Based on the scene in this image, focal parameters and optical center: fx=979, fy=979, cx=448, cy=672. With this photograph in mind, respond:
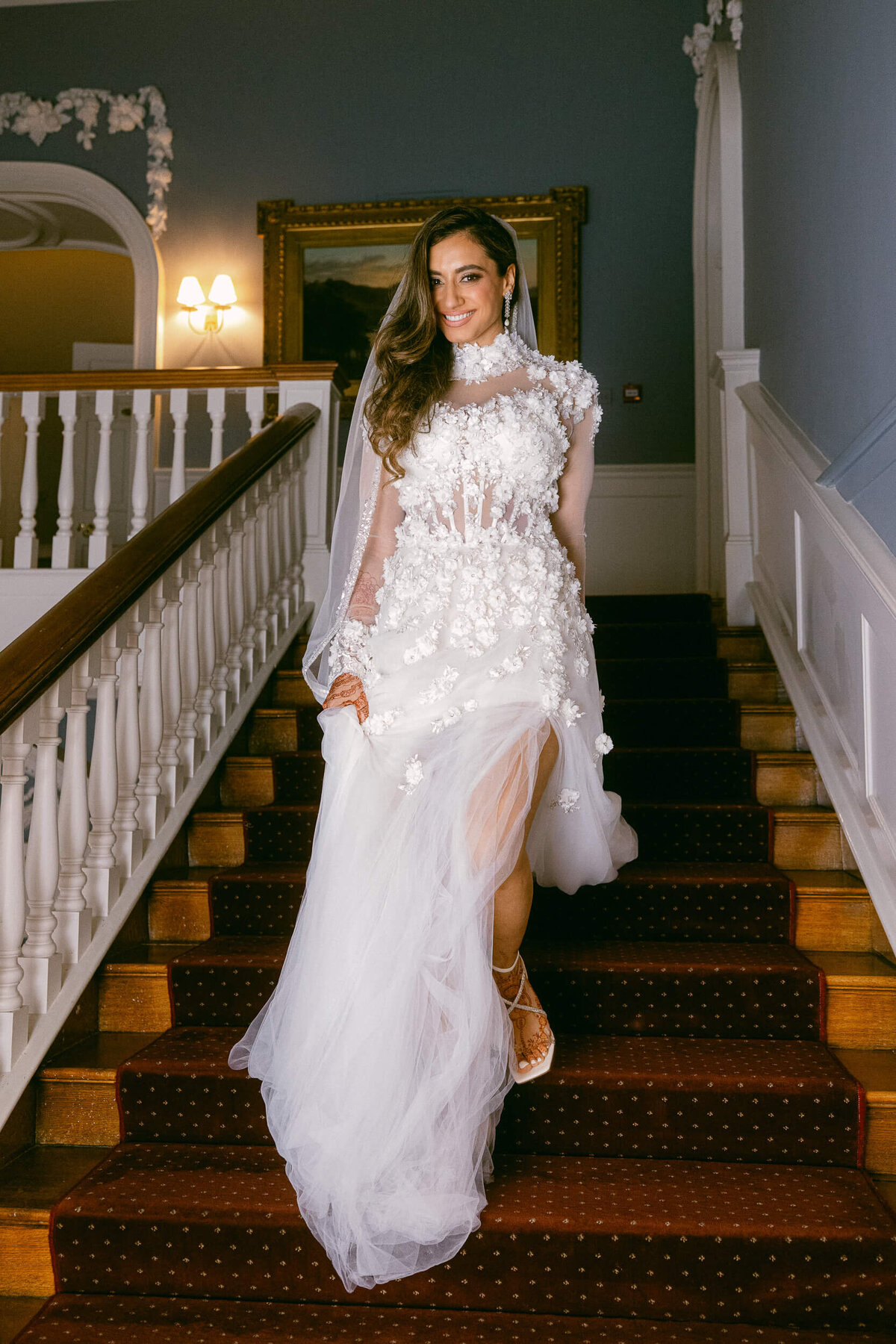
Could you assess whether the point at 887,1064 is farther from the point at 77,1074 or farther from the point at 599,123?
the point at 599,123

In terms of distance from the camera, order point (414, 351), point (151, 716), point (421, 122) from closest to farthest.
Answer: point (414, 351) → point (151, 716) → point (421, 122)

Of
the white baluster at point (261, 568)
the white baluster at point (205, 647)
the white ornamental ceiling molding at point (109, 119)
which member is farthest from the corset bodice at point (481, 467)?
the white ornamental ceiling molding at point (109, 119)

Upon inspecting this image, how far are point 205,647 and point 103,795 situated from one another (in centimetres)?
69

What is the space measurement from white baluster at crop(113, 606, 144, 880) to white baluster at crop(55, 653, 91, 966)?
211mm

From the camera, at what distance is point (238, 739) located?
10.2 feet

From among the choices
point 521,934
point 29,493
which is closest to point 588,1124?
point 521,934

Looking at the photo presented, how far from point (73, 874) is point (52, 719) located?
1.17 feet

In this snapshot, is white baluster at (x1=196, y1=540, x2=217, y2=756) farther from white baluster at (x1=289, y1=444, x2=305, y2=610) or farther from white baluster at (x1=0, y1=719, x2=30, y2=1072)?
white baluster at (x1=0, y1=719, x2=30, y2=1072)

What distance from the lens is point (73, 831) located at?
214cm

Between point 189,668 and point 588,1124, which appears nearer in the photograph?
point 588,1124

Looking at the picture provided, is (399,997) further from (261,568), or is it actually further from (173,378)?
(173,378)

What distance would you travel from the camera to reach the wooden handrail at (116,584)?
1.88m

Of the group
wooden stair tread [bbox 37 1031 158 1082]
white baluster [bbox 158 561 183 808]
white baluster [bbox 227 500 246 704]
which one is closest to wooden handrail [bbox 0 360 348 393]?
white baluster [bbox 227 500 246 704]

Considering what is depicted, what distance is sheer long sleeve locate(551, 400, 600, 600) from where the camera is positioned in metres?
2.05
